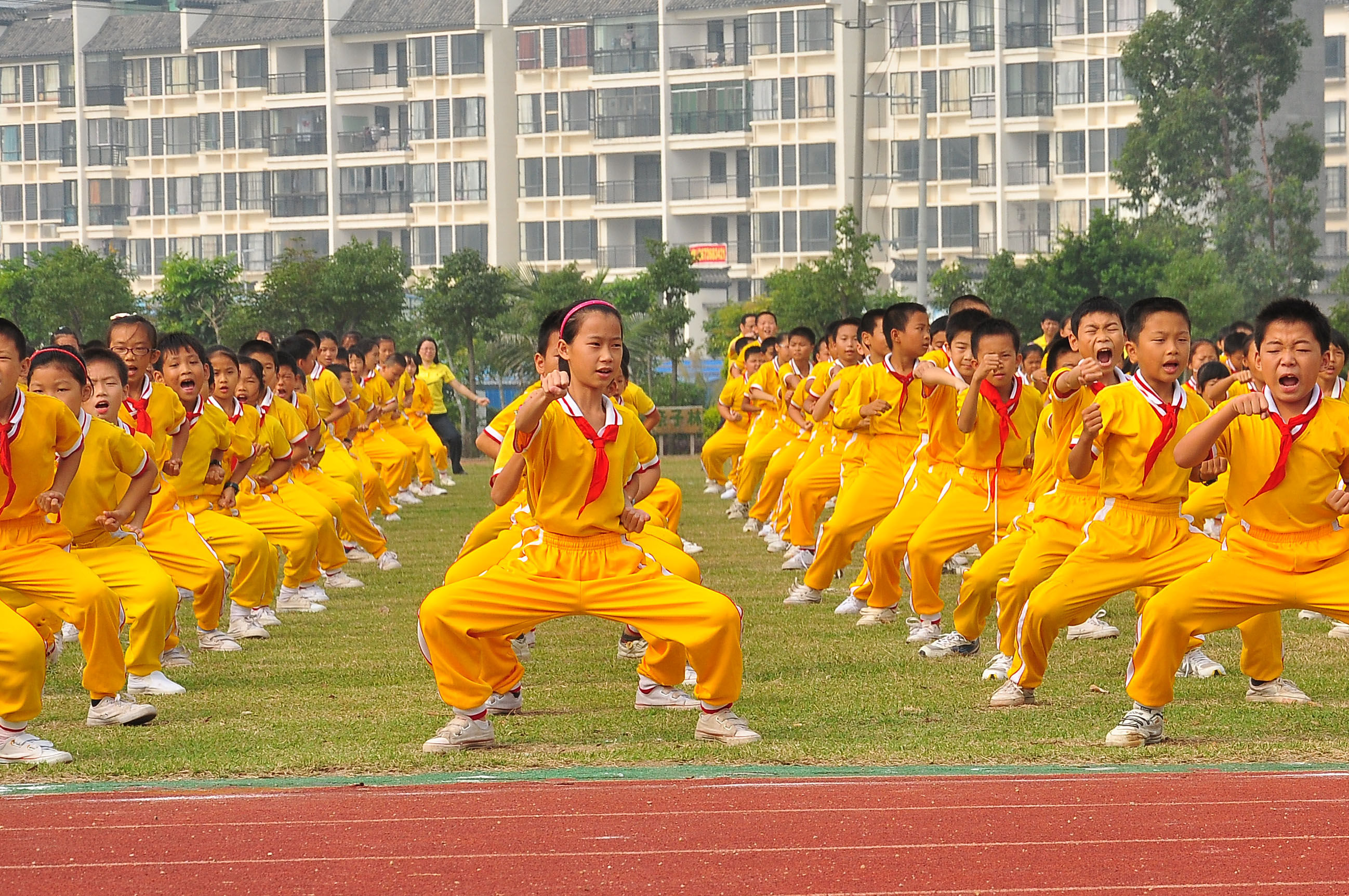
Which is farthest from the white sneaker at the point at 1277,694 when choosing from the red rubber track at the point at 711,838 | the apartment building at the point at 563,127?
the apartment building at the point at 563,127

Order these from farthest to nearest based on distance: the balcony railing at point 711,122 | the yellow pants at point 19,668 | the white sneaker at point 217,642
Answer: the balcony railing at point 711,122
the white sneaker at point 217,642
the yellow pants at point 19,668

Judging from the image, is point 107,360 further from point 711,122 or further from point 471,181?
point 471,181

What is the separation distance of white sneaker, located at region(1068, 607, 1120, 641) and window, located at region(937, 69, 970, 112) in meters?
38.2

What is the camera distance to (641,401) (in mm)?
11227

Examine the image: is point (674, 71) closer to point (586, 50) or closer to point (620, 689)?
point (586, 50)

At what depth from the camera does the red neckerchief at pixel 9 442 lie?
23.6ft

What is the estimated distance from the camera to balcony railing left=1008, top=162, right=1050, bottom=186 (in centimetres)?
4638

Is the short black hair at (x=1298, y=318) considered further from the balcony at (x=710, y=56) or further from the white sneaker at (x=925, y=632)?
the balcony at (x=710, y=56)

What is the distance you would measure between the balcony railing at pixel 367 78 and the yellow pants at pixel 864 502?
140 ft

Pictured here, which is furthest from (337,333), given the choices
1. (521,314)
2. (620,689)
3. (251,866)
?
(251,866)

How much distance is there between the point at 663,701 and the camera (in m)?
7.76

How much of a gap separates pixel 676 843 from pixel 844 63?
143ft

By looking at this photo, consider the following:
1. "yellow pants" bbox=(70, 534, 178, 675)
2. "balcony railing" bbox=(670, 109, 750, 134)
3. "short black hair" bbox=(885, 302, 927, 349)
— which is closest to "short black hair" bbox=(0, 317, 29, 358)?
"yellow pants" bbox=(70, 534, 178, 675)

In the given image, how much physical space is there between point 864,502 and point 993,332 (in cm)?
210
